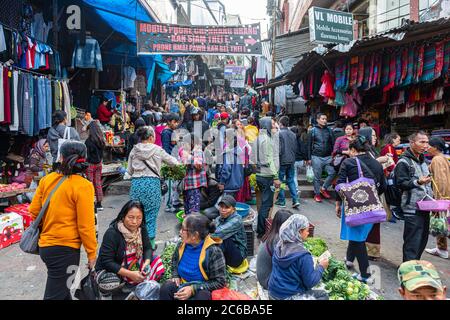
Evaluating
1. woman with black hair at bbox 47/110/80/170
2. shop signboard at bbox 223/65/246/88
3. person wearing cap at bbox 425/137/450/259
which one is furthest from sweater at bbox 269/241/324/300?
shop signboard at bbox 223/65/246/88

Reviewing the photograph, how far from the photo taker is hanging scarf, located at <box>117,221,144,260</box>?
12.5 feet

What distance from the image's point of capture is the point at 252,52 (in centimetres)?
1117

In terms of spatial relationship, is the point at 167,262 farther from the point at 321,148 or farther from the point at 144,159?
the point at 321,148

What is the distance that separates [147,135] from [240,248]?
203 cm

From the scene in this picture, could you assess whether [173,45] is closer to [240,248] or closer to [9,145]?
[9,145]

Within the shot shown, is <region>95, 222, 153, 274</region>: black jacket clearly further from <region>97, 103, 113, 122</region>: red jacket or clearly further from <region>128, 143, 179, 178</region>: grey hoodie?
<region>97, 103, 113, 122</region>: red jacket

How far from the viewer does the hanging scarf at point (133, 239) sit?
12.5ft

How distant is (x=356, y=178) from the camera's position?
4.72 metres

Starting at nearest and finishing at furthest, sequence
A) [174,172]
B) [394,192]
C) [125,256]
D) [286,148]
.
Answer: [125,256] → [394,192] → [174,172] → [286,148]

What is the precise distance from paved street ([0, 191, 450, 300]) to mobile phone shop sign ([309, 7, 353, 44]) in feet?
14.7

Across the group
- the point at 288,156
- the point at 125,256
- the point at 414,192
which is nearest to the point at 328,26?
the point at 288,156

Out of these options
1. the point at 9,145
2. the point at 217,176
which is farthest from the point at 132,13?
the point at 217,176

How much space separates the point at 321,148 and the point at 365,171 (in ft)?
11.5

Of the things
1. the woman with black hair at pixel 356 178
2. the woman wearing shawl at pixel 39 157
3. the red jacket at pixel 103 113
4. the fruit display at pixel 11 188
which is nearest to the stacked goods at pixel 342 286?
the woman with black hair at pixel 356 178
